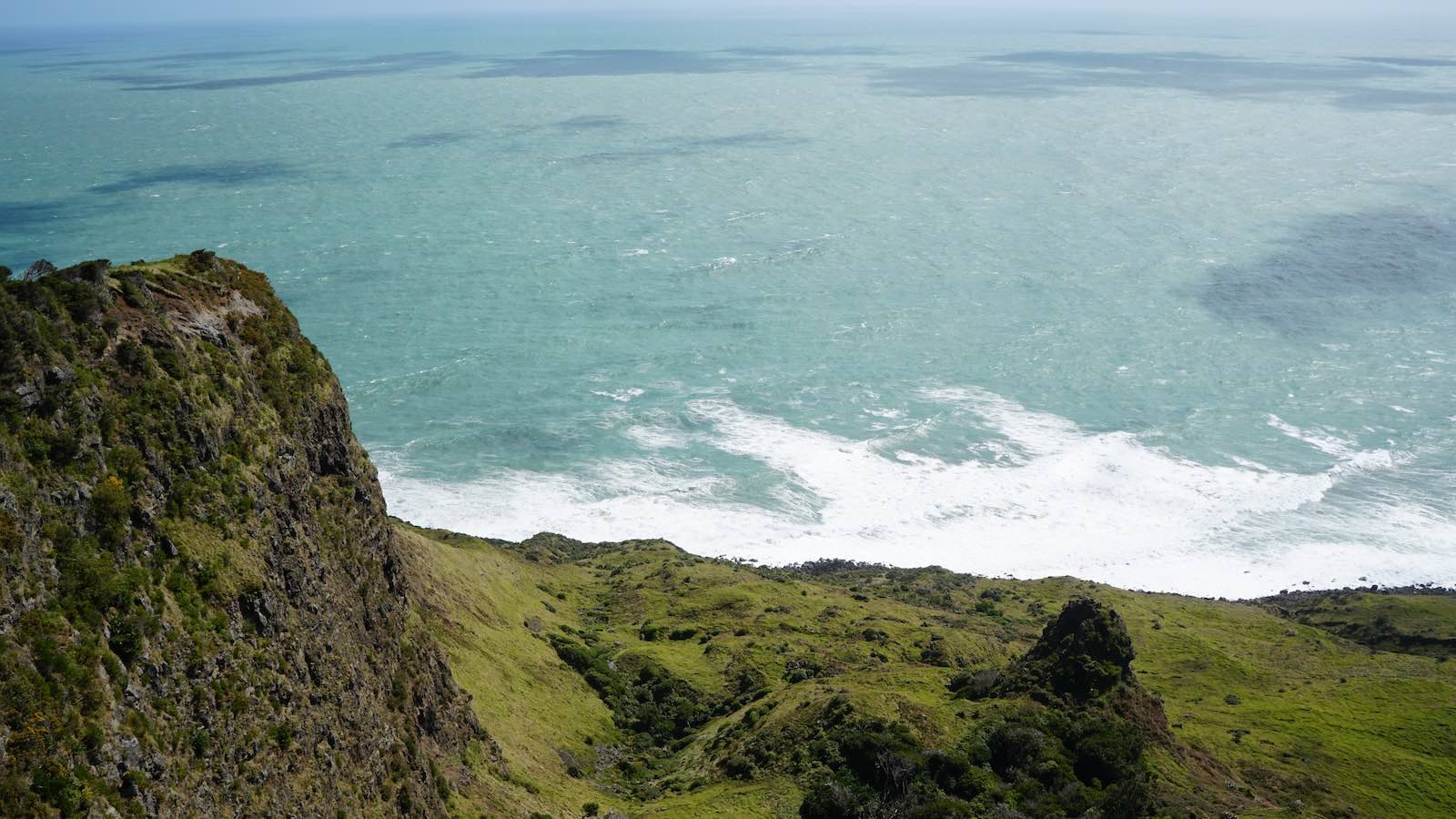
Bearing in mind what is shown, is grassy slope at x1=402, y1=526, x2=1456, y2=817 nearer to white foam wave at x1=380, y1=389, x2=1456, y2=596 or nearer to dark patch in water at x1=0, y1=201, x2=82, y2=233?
white foam wave at x1=380, y1=389, x2=1456, y2=596

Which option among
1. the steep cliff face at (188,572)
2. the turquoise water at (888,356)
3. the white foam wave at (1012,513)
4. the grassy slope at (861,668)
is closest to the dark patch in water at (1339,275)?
the turquoise water at (888,356)

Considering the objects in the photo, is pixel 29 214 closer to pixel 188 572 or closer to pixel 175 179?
pixel 175 179

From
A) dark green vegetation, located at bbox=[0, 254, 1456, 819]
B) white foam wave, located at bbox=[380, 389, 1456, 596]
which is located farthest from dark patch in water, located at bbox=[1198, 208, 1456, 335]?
dark green vegetation, located at bbox=[0, 254, 1456, 819]

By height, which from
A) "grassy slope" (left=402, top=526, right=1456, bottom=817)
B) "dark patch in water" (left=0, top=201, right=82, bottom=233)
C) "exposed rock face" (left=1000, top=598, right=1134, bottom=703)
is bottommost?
"grassy slope" (left=402, top=526, right=1456, bottom=817)

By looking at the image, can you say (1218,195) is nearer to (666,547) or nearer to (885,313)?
(885,313)

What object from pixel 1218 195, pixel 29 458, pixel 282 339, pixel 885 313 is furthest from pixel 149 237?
pixel 1218 195

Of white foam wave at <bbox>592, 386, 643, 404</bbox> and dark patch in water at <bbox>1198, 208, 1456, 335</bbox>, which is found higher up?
dark patch in water at <bbox>1198, 208, 1456, 335</bbox>

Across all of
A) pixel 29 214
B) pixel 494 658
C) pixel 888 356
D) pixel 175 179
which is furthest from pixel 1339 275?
pixel 29 214
